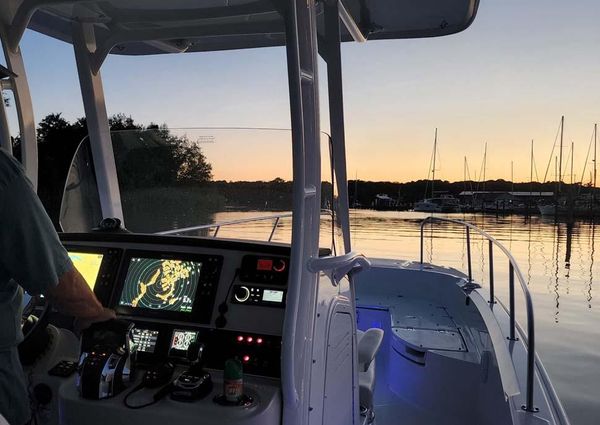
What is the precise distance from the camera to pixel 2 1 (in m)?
2.08

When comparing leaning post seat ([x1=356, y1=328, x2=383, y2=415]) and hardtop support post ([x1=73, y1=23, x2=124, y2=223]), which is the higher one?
hardtop support post ([x1=73, y1=23, x2=124, y2=223])

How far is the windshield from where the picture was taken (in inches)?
88.0

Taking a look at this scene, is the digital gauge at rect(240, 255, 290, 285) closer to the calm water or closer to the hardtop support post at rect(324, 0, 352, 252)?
the calm water

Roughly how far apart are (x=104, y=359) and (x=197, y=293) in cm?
47

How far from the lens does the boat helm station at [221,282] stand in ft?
5.06

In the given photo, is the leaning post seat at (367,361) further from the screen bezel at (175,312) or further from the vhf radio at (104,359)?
the vhf radio at (104,359)

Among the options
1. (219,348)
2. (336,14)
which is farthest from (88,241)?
(336,14)

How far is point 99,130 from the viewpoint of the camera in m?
2.79

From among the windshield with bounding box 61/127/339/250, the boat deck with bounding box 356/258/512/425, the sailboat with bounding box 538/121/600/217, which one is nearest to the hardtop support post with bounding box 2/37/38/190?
the windshield with bounding box 61/127/339/250

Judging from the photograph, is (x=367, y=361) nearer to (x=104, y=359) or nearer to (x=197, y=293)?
(x=197, y=293)

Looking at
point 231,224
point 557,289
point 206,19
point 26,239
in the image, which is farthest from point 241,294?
point 557,289

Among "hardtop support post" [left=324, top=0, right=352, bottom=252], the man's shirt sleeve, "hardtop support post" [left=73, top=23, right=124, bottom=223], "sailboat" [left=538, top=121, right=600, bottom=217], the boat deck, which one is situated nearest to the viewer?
the man's shirt sleeve

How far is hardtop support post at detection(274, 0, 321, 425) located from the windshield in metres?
0.26

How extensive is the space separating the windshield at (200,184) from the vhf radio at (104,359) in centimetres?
78
